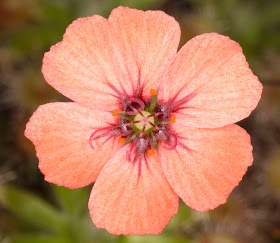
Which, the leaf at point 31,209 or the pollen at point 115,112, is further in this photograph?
the leaf at point 31,209

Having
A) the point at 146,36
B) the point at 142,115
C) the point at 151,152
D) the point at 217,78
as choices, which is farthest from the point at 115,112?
the point at 217,78

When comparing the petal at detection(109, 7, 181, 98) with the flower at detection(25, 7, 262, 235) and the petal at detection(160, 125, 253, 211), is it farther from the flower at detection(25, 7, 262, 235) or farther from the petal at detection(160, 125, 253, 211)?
the petal at detection(160, 125, 253, 211)

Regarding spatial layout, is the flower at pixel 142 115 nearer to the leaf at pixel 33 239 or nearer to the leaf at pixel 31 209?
the leaf at pixel 33 239

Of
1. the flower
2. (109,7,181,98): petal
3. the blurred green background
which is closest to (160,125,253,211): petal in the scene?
the flower

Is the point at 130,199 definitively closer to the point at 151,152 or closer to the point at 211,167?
the point at 151,152

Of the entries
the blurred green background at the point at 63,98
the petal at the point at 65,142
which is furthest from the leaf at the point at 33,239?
the petal at the point at 65,142

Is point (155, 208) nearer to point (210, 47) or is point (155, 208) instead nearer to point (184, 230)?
point (210, 47)
